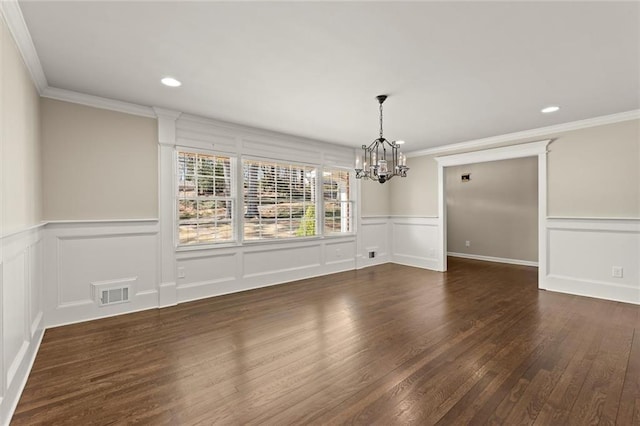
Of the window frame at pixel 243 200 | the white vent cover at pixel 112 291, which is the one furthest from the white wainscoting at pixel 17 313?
the window frame at pixel 243 200

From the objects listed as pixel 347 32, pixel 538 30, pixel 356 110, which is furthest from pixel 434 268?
pixel 347 32

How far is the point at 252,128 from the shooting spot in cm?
477

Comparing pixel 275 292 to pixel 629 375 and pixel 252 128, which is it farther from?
pixel 629 375

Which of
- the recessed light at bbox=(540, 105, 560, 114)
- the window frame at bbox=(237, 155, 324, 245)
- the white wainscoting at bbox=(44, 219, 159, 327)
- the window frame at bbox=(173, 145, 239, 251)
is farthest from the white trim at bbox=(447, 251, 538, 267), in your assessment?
the white wainscoting at bbox=(44, 219, 159, 327)

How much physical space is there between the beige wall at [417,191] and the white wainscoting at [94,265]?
4.99 meters

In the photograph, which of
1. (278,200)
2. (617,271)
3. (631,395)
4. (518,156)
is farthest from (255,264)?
(617,271)

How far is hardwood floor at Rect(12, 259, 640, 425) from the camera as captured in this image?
1.89m

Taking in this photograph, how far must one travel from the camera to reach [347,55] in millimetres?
2516

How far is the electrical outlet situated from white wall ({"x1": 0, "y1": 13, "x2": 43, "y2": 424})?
6.39 meters

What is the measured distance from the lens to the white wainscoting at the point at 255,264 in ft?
13.8

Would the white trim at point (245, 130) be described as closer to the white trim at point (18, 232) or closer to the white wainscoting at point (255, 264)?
the white wainscoting at point (255, 264)

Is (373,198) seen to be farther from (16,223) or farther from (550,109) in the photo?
(16,223)

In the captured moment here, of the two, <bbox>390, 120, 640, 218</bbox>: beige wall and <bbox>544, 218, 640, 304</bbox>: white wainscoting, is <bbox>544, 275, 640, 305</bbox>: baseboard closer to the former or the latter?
<bbox>544, 218, 640, 304</bbox>: white wainscoting

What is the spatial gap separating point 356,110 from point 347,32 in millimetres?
1727
